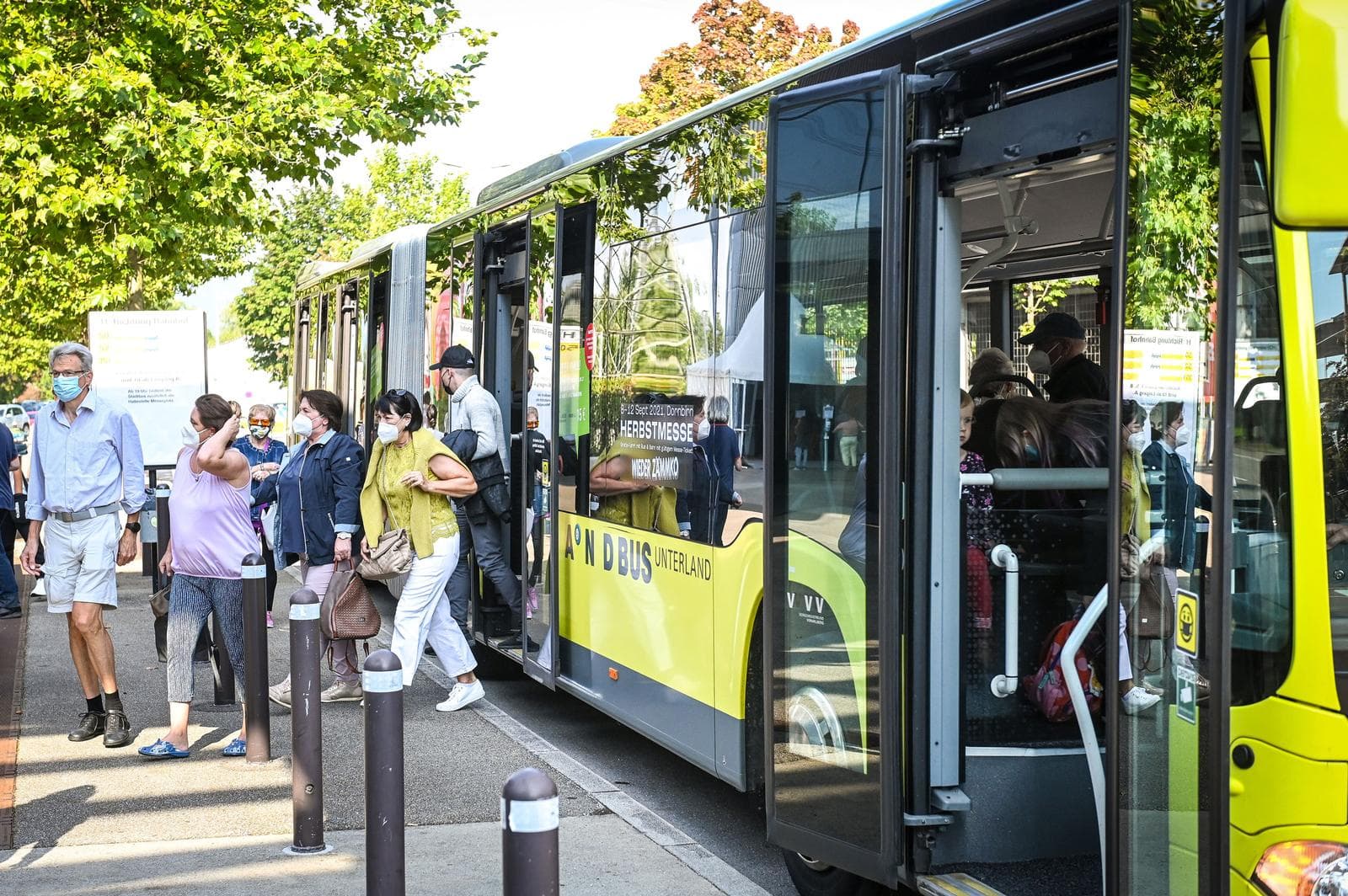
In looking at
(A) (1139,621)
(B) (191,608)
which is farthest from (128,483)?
(A) (1139,621)

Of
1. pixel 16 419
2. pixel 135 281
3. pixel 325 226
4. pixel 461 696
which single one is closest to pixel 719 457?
pixel 461 696

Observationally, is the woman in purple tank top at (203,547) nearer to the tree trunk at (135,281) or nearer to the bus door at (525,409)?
the bus door at (525,409)

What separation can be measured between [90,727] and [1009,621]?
17.0 ft

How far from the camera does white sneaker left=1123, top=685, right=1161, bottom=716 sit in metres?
3.45

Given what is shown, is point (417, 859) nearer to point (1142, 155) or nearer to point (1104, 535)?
point (1104, 535)

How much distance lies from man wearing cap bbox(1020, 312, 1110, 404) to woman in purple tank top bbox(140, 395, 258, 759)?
390 cm

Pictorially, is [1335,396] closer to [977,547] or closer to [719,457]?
[977,547]

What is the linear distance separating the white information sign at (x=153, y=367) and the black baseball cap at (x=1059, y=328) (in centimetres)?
808

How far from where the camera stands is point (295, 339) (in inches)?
771

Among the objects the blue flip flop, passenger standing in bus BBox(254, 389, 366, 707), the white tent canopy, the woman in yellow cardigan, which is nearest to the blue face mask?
passenger standing in bus BBox(254, 389, 366, 707)

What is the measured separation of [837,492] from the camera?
4824 mm

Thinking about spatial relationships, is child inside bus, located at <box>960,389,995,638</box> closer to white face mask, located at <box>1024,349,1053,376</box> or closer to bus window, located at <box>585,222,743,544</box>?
bus window, located at <box>585,222,743,544</box>

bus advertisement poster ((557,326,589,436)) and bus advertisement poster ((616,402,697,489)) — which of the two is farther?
bus advertisement poster ((557,326,589,436))

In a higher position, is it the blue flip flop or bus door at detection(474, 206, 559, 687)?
bus door at detection(474, 206, 559, 687)
